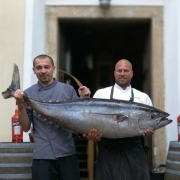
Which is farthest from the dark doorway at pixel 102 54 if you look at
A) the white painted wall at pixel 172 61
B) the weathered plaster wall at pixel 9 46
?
the weathered plaster wall at pixel 9 46

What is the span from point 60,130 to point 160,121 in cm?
96

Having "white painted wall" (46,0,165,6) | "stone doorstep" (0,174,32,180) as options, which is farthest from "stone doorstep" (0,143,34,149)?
"white painted wall" (46,0,165,6)

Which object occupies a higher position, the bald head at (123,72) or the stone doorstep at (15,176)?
the bald head at (123,72)

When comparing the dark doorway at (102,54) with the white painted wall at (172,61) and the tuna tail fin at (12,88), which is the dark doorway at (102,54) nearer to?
the white painted wall at (172,61)

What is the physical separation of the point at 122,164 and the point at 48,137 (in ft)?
2.67

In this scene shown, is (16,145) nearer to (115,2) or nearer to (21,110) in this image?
(21,110)

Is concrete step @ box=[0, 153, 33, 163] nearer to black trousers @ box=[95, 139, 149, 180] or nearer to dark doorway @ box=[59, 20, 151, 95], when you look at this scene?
black trousers @ box=[95, 139, 149, 180]

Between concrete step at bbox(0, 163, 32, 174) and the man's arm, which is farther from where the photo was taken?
concrete step at bbox(0, 163, 32, 174)

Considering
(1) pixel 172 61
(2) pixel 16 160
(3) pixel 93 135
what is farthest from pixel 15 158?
(1) pixel 172 61

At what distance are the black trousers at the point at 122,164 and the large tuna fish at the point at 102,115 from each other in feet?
1.10

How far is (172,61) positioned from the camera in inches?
229

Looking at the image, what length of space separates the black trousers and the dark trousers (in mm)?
344

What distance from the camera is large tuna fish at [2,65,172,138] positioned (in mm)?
3318

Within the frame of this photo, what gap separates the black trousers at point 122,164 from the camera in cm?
361
